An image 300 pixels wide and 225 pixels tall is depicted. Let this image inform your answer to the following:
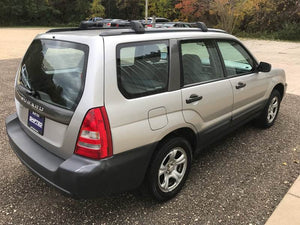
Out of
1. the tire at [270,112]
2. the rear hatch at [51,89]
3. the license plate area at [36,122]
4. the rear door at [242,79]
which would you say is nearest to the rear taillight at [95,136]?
the rear hatch at [51,89]

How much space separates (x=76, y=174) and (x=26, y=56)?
4.95ft

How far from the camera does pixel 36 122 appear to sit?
2.45 metres

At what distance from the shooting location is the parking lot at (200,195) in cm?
251

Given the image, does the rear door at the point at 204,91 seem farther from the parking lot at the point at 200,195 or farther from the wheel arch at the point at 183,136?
the parking lot at the point at 200,195

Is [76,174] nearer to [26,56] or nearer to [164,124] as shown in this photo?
[164,124]

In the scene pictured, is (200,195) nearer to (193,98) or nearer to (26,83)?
(193,98)

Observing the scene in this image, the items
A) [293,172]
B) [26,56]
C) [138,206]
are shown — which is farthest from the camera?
[293,172]

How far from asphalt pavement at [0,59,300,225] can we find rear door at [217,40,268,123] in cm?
58

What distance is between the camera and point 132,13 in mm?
44312

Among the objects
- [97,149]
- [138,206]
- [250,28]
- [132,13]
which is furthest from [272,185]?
[132,13]

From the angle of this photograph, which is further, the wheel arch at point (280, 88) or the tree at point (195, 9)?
the tree at point (195, 9)

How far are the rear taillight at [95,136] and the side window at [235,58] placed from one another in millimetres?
1906

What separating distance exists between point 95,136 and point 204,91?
1.34 m

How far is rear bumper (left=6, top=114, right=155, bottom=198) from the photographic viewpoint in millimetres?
2039
